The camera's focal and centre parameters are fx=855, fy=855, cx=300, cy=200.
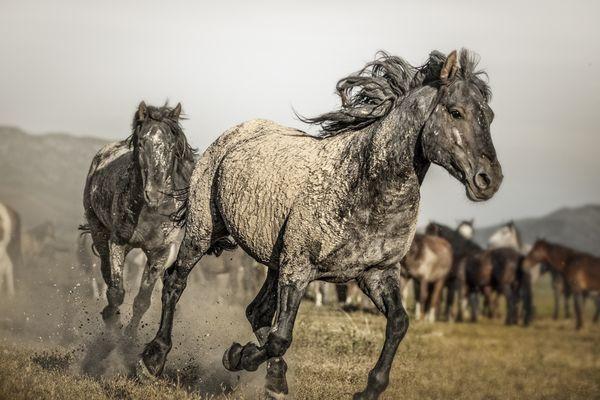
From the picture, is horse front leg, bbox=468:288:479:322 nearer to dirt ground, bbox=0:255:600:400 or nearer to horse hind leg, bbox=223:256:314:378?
dirt ground, bbox=0:255:600:400

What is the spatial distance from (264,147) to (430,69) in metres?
1.93

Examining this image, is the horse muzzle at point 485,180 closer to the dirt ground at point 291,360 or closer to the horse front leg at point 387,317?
the horse front leg at point 387,317

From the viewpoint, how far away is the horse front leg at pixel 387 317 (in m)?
6.98

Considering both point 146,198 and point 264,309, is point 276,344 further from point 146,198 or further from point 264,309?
point 146,198

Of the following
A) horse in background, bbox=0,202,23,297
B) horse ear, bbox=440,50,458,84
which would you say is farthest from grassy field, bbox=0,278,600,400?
horse in background, bbox=0,202,23,297

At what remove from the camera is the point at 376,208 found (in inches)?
264

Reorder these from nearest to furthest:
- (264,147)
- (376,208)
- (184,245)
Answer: (376,208), (264,147), (184,245)

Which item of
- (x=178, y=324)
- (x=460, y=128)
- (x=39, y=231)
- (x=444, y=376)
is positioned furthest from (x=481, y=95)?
(x=39, y=231)

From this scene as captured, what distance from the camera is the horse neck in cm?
655

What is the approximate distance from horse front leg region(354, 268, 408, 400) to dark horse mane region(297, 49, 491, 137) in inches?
51.1

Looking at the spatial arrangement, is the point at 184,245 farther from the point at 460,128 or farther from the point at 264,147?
the point at 460,128

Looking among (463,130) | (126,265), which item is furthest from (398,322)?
(126,265)

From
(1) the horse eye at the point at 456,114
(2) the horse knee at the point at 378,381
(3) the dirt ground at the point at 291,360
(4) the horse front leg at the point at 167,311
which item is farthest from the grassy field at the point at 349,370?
(1) the horse eye at the point at 456,114

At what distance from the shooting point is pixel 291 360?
1103 centimetres
